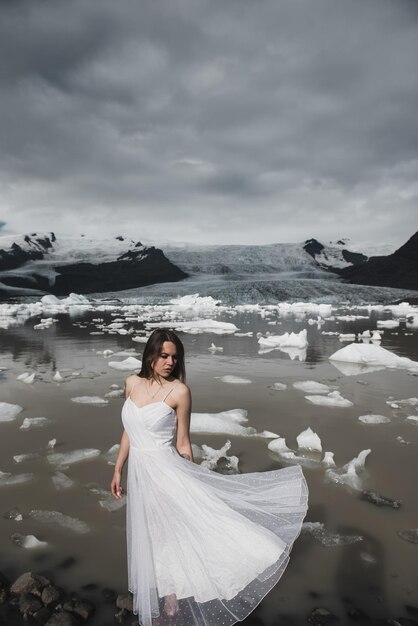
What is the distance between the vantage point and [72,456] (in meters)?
4.68

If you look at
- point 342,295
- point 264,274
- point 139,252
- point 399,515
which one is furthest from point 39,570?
point 139,252

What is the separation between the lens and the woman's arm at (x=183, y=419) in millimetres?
2508

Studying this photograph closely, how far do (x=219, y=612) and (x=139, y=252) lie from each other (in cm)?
8367

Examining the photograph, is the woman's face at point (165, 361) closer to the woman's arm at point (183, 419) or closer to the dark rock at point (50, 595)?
the woman's arm at point (183, 419)

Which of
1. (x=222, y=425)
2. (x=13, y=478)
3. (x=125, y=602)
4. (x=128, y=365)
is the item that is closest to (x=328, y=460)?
(x=222, y=425)

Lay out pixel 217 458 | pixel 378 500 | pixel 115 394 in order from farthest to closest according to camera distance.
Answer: pixel 115 394 → pixel 217 458 → pixel 378 500

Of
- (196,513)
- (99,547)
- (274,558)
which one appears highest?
(196,513)

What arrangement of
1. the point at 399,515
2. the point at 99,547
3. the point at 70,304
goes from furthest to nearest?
the point at 70,304, the point at 399,515, the point at 99,547

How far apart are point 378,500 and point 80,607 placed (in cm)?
262

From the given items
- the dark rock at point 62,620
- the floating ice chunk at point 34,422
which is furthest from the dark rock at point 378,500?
the floating ice chunk at point 34,422

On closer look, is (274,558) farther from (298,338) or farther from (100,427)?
(298,338)

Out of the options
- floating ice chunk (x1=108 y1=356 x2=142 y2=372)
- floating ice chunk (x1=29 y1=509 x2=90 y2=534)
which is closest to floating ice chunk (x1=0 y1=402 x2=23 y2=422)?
floating ice chunk (x1=29 y1=509 x2=90 y2=534)

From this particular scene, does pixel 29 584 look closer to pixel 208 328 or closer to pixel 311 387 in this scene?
pixel 311 387

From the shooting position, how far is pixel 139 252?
83562 mm
